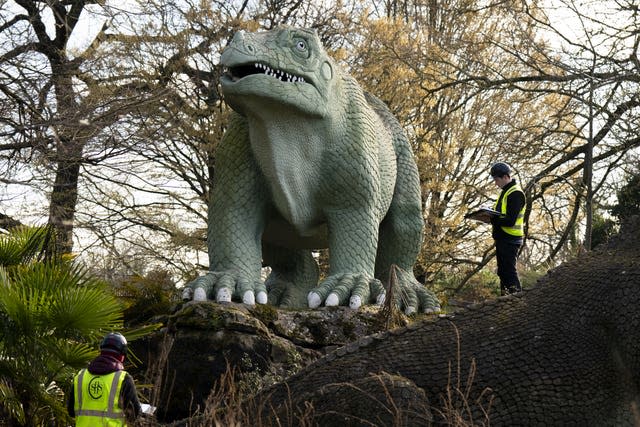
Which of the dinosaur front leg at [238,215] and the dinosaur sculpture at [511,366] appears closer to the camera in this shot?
the dinosaur sculpture at [511,366]

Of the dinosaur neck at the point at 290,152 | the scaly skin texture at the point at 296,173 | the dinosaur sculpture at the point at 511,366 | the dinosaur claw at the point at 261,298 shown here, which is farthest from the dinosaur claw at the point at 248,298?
the dinosaur sculpture at the point at 511,366

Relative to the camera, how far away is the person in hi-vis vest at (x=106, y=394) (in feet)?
17.2

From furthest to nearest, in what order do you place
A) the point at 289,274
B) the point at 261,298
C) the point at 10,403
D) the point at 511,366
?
the point at 289,274
the point at 261,298
the point at 10,403
the point at 511,366

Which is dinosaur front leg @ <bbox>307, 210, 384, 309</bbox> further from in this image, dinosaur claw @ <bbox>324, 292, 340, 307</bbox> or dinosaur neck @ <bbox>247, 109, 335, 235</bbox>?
dinosaur neck @ <bbox>247, 109, 335, 235</bbox>

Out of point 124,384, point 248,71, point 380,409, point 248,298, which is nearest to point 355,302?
point 248,298

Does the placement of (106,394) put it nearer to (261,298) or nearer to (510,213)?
(261,298)

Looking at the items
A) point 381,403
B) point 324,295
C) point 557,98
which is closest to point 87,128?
point 324,295

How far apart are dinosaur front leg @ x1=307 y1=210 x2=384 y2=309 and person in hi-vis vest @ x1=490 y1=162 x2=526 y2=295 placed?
151cm

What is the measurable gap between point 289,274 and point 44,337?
12.9 ft

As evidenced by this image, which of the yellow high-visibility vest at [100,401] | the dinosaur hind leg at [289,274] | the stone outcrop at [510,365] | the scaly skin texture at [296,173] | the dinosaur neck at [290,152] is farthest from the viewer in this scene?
the dinosaur hind leg at [289,274]

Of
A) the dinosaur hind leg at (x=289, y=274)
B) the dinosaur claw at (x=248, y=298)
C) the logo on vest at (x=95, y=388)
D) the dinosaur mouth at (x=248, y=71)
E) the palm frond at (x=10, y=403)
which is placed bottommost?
the palm frond at (x=10, y=403)

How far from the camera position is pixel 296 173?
860cm

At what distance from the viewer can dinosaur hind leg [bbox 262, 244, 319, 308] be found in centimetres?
1003

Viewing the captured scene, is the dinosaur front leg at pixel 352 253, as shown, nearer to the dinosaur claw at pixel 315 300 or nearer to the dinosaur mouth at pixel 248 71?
the dinosaur claw at pixel 315 300
